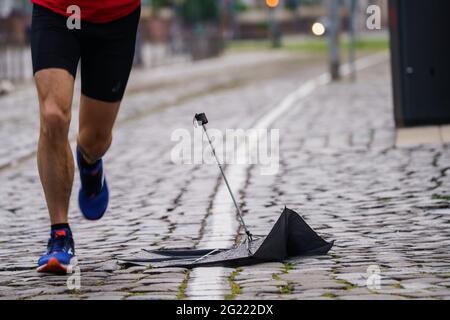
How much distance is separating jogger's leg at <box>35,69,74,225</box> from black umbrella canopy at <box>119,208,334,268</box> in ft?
1.41

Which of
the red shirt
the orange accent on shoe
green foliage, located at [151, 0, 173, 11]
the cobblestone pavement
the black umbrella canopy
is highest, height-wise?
green foliage, located at [151, 0, 173, 11]

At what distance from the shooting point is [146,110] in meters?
21.9

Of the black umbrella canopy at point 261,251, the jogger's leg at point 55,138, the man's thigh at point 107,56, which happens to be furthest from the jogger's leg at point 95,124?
the black umbrella canopy at point 261,251

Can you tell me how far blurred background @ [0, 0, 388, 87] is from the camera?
3734 centimetres

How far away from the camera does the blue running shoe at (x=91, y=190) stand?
25.2 feet

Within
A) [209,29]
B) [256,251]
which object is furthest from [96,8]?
[209,29]

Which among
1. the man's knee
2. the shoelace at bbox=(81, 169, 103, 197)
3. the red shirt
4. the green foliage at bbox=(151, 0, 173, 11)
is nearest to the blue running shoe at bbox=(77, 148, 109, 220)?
the shoelace at bbox=(81, 169, 103, 197)

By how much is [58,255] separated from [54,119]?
2.04 ft

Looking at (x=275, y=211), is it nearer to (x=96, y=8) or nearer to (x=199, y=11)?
(x=96, y=8)

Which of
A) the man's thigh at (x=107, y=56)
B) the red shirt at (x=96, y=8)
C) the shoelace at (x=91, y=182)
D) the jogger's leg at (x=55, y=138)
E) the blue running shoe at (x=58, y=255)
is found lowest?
the blue running shoe at (x=58, y=255)

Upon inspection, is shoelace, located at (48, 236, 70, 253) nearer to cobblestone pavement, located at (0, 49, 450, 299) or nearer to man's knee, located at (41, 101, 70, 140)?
cobblestone pavement, located at (0, 49, 450, 299)

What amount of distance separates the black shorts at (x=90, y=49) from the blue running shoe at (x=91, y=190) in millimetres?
602

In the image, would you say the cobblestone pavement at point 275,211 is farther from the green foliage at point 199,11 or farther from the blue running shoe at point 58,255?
the green foliage at point 199,11
